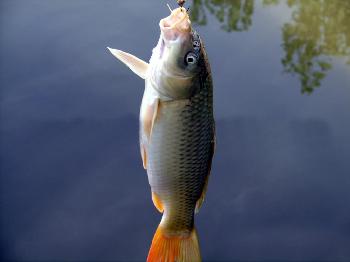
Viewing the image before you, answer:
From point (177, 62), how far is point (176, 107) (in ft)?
0.51

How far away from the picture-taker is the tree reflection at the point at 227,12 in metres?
6.89

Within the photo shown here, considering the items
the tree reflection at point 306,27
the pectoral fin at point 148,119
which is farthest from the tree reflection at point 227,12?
the pectoral fin at point 148,119

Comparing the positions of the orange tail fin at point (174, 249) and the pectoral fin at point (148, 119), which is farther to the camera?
the orange tail fin at point (174, 249)

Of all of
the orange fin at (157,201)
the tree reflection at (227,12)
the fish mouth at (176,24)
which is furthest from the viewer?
the tree reflection at (227,12)

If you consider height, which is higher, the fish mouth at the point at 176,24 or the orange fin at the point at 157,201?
the fish mouth at the point at 176,24

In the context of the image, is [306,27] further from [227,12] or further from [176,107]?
[176,107]

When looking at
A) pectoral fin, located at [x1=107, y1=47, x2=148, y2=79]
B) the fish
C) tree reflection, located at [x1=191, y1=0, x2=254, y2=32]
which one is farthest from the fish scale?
tree reflection, located at [x1=191, y1=0, x2=254, y2=32]

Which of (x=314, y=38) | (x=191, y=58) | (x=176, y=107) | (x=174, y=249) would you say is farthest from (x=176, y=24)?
(x=314, y=38)

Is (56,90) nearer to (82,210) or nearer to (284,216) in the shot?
(82,210)

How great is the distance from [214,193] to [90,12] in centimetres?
294

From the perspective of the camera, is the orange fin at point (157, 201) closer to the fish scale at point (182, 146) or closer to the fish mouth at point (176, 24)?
the fish scale at point (182, 146)

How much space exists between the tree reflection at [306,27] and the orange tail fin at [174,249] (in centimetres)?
448

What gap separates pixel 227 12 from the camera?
7367mm

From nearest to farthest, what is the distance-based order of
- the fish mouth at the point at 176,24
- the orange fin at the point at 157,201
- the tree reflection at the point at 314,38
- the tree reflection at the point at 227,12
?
the fish mouth at the point at 176,24 < the orange fin at the point at 157,201 < the tree reflection at the point at 314,38 < the tree reflection at the point at 227,12
